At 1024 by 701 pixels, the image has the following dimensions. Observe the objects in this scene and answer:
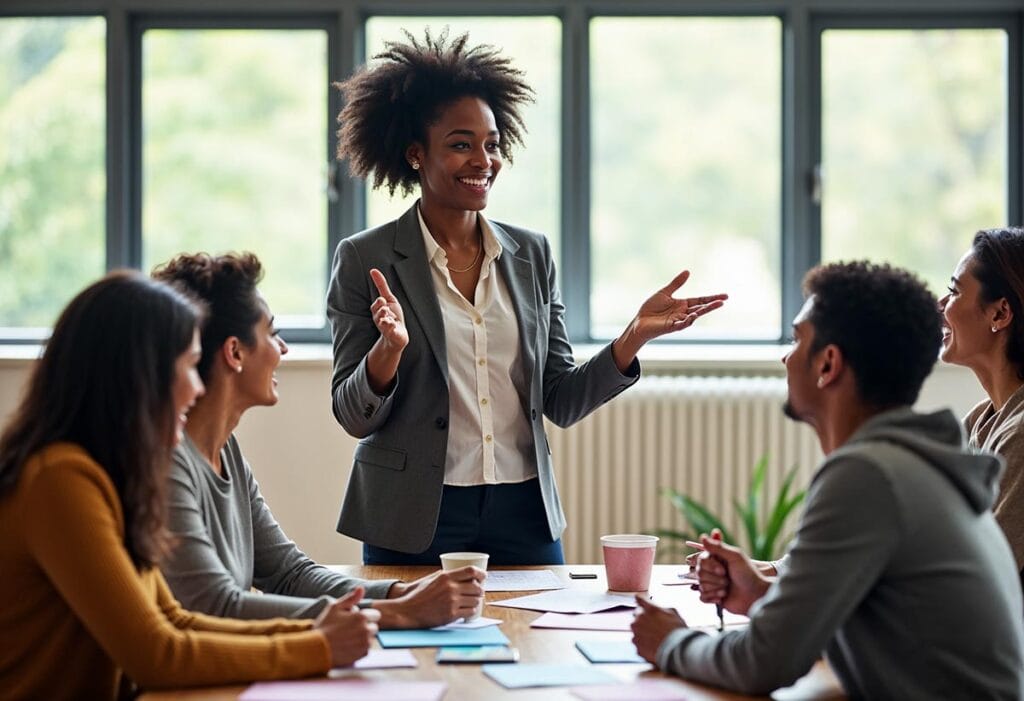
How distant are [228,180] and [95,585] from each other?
10.6 ft

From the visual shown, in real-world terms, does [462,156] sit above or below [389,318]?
above

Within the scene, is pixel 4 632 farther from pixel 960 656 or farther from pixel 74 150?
pixel 74 150

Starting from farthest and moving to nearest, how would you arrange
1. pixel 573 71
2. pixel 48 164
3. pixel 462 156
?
pixel 48 164 → pixel 573 71 → pixel 462 156

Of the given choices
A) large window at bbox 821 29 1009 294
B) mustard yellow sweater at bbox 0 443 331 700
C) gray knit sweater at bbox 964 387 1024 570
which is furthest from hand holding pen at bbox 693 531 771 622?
large window at bbox 821 29 1009 294

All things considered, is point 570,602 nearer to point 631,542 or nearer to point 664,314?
point 631,542

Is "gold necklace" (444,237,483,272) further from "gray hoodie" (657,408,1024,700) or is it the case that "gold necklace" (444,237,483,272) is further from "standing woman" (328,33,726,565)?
"gray hoodie" (657,408,1024,700)

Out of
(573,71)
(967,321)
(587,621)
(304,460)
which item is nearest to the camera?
(587,621)

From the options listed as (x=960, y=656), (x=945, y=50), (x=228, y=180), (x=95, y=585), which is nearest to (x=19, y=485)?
(x=95, y=585)

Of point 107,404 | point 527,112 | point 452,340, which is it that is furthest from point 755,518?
point 107,404

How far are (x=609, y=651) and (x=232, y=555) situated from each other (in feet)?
2.06

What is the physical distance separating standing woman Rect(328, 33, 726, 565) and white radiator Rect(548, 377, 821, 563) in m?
1.63

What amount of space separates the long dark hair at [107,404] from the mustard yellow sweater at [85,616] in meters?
0.03

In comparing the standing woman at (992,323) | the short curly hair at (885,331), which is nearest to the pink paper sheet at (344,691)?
the short curly hair at (885,331)

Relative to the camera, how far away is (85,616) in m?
1.59
